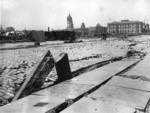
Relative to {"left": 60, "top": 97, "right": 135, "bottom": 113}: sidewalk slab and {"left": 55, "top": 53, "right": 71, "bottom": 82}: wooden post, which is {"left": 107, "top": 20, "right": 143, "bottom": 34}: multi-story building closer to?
{"left": 55, "top": 53, "right": 71, "bottom": 82}: wooden post

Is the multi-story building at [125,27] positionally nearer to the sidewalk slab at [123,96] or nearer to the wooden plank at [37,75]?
the wooden plank at [37,75]

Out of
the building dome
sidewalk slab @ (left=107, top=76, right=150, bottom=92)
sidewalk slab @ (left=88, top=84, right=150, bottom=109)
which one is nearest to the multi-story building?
the building dome

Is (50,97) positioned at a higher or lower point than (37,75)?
lower

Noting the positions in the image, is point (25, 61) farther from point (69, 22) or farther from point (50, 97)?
point (69, 22)

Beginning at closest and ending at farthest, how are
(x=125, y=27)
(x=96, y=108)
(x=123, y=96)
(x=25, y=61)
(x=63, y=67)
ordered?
(x=96, y=108)
(x=123, y=96)
(x=63, y=67)
(x=25, y=61)
(x=125, y=27)

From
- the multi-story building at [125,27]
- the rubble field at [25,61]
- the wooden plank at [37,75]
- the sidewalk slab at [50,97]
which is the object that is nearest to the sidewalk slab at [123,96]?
the sidewalk slab at [50,97]

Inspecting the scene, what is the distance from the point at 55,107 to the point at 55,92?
830 millimetres

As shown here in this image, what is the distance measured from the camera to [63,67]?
15.3ft

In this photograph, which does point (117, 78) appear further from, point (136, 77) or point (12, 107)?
point (12, 107)

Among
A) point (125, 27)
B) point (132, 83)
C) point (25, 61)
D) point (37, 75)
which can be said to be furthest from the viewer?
point (125, 27)

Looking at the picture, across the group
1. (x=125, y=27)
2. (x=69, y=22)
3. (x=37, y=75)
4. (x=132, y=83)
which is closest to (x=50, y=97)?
(x=37, y=75)

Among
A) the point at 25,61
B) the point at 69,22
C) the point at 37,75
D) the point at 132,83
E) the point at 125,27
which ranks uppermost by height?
the point at 69,22

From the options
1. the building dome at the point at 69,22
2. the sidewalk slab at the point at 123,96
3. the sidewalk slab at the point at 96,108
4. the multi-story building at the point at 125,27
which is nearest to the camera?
the sidewalk slab at the point at 96,108

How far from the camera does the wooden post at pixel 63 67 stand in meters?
4.60
